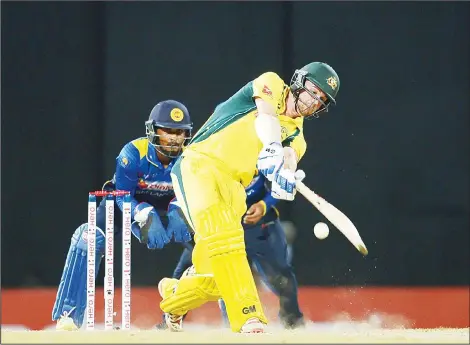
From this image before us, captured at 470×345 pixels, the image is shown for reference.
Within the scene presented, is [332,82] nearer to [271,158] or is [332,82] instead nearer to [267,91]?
[267,91]

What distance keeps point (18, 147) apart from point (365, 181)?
6.13 feet

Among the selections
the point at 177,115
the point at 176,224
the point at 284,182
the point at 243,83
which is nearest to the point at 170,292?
the point at 176,224

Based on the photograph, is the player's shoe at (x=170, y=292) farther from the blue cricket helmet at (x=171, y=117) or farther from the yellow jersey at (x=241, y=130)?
the blue cricket helmet at (x=171, y=117)

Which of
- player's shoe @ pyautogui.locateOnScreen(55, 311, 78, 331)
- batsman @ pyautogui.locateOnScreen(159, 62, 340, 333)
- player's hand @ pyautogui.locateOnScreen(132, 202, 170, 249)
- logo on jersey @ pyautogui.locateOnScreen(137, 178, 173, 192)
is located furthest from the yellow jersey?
player's shoe @ pyautogui.locateOnScreen(55, 311, 78, 331)

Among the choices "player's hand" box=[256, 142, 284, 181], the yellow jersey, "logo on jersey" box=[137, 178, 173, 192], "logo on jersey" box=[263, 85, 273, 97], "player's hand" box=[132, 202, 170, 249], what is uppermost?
"logo on jersey" box=[263, 85, 273, 97]

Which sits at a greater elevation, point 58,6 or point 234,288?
point 58,6

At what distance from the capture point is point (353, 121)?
18.3 ft

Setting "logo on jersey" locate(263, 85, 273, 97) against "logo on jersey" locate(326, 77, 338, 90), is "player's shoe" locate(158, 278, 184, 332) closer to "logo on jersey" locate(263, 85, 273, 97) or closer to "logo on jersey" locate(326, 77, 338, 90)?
"logo on jersey" locate(263, 85, 273, 97)

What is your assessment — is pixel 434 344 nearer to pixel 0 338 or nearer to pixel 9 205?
pixel 0 338

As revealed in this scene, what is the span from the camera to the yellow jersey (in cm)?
374

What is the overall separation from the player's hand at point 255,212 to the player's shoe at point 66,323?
0.96 meters

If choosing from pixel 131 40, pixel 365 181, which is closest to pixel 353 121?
pixel 365 181

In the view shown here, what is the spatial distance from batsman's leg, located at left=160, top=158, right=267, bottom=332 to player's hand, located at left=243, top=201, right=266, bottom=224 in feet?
3.82

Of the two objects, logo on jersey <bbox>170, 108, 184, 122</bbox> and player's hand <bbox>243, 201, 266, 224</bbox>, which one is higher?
logo on jersey <bbox>170, 108, 184, 122</bbox>
